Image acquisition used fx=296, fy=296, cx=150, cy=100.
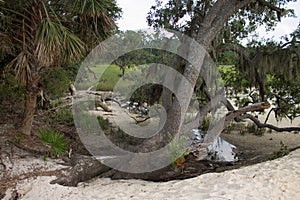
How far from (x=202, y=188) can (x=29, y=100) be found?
14.3 feet

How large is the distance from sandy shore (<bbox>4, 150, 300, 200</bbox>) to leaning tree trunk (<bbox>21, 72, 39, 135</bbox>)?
2103 mm

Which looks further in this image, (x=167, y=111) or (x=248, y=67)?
(x=248, y=67)

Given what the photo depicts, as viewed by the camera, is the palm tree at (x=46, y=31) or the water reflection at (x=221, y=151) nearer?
the palm tree at (x=46, y=31)

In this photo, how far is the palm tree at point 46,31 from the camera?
5035 millimetres

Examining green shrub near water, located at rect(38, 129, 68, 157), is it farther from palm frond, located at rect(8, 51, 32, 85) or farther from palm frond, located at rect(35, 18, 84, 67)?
palm frond, located at rect(35, 18, 84, 67)

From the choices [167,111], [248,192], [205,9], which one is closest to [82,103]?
[167,111]

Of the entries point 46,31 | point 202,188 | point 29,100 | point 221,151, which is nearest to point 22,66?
point 46,31

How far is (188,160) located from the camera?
6320 millimetres

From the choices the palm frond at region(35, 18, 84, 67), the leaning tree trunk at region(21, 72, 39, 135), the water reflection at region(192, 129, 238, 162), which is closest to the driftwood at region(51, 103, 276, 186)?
the leaning tree trunk at region(21, 72, 39, 135)

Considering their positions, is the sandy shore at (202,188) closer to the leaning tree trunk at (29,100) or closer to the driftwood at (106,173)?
the driftwood at (106,173)

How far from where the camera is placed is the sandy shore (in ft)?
13.2

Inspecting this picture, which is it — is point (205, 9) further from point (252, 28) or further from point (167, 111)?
point (167, 111)

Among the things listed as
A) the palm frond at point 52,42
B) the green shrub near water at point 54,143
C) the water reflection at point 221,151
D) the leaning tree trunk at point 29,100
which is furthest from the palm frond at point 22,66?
the water reflection at point 221,151

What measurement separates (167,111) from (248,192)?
351cm
